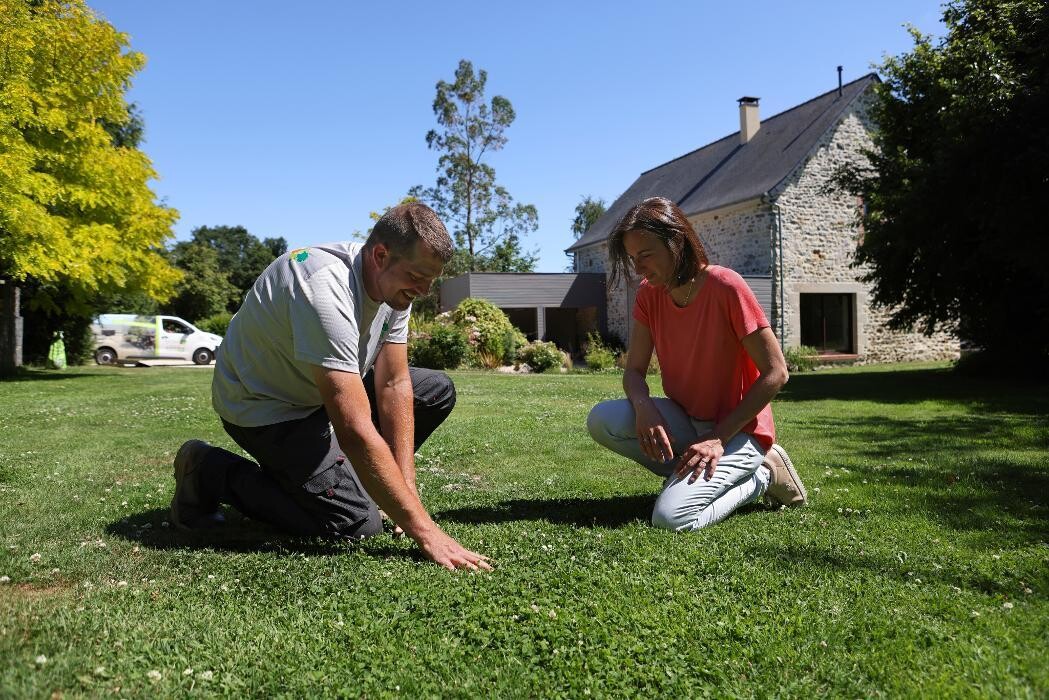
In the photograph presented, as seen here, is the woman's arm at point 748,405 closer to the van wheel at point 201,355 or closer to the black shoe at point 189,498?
the black shoe at point 189,498

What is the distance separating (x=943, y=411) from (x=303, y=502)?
8.74m

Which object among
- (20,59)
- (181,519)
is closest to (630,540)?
(181,519)

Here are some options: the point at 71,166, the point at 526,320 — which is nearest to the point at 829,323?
the point at 526,320

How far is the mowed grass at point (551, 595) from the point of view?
2.12m

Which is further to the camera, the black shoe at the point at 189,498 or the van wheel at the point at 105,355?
the van wheel at the point at 105,355

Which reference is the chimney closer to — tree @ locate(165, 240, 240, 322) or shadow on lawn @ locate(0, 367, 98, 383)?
shadow on lawn @ locate(0, 367, 98, 383)

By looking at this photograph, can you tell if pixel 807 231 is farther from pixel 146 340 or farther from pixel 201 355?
pixel 146 340

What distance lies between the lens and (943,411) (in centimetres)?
959

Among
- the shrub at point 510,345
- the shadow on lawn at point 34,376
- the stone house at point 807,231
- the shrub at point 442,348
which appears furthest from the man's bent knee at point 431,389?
the stone house at point 807,231

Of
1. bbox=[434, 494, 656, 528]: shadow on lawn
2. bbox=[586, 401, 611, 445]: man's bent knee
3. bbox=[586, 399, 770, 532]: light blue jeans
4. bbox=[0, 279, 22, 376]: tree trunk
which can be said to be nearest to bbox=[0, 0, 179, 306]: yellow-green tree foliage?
bbox=[0, 279, 22, 376]: tree trunk

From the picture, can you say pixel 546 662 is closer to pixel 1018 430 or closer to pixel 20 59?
pixel 1018 430

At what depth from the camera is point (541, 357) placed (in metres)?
20.8

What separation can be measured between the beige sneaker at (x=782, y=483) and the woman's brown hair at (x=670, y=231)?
105cm

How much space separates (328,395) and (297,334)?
27cm
